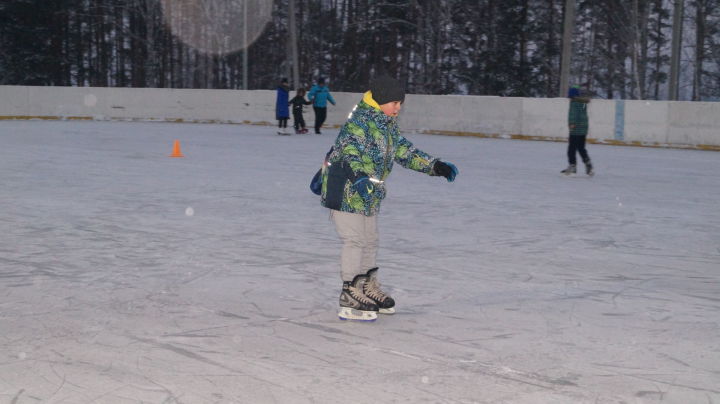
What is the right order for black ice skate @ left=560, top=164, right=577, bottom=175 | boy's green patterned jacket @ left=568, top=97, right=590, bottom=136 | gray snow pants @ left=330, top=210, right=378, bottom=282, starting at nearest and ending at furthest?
gray snow pants @ left=330, top=210, right=378, bottom=282 → boy's green patterned jacket @ left=568, top=97, right=590, bottom=136 → black ice skate @ left=560, top=164, right=577, bottom=175

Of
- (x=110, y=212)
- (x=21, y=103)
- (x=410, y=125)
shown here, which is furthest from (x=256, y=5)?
(x=110, y=212)

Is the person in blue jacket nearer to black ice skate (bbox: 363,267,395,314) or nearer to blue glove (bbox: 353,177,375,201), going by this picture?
black ice skate (bbox: 363,267,395,314)

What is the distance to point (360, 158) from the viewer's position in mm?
4824

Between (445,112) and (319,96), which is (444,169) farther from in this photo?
(445,112)

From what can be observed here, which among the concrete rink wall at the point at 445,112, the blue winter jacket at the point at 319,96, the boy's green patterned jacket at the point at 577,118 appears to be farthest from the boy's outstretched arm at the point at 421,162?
the blue winter jacket at the point at 319,96

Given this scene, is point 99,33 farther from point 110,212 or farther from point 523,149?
point 110,212

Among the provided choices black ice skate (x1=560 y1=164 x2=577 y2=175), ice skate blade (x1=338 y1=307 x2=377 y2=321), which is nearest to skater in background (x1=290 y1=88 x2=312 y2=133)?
black ice skate (x1=560 y1=164 x2=577 y2=175)

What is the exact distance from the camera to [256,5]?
65438 mm

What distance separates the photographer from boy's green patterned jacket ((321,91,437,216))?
15.9 ft

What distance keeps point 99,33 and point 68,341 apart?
60.5 meters

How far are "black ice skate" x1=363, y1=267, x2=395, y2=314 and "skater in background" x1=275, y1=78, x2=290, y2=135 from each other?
64.2 feet

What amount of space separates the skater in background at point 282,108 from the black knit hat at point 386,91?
19789 millimetres

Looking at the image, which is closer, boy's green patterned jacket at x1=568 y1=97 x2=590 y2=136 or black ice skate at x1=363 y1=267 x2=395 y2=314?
black ice skate at x1=363 y1=267 x2=395 y2=314

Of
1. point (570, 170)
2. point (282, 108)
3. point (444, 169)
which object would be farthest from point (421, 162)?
point (282, 108)
